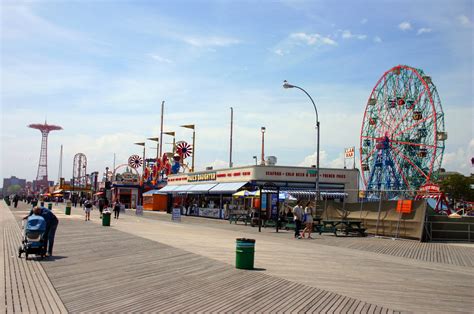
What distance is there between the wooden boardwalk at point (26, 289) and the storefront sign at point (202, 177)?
3928 centimetres

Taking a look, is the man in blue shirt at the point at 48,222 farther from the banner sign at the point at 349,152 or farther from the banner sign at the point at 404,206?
the banner sign at the point at 349,152

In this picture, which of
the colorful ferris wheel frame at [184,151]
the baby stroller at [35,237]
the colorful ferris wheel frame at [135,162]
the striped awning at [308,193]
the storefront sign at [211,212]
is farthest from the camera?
the colorful ferris wheel frame at [135,162]

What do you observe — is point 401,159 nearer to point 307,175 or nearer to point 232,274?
point 307,175

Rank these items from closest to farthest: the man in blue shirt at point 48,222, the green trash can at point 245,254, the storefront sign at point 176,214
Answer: the green trash can at point 245,254 → the man in blue shirt at point 48,222 → the storefront sign at point 176,214

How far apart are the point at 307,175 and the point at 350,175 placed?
12.9 ft

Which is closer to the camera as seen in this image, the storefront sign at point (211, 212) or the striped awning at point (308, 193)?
the striped awning at point (308, 193)

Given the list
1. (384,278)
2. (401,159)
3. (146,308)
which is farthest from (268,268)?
(401,159)

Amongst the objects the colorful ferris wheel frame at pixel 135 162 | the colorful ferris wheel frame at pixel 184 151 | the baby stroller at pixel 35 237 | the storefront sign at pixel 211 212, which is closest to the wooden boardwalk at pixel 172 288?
the baby stroller at pixel 35 237

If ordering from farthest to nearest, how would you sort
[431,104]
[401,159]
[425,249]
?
1. [401,159]
2. [431,104]
3. [425,249]

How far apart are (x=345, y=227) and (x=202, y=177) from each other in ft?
101

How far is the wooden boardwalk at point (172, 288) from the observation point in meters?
8.62

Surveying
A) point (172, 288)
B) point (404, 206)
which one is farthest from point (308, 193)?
point (172, 288)

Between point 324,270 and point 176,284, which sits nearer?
point 176,284

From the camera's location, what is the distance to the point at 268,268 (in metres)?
13.4
